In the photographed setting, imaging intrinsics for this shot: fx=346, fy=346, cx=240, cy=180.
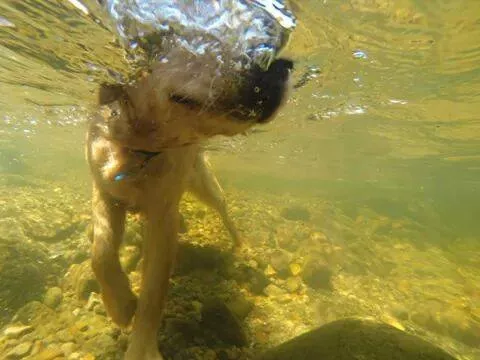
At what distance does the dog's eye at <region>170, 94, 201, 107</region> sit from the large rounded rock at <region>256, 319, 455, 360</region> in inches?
102

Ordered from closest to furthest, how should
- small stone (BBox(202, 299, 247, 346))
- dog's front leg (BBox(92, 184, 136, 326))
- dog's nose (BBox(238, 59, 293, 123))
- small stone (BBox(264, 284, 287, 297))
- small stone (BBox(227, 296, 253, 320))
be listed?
dog's nose (BBox(238, 59, 293, 123)), dog's front leg (BBox(92, 184, 136, 326)), small stone (BBox(202, 299, 247, 346)), small stone (BBox(227, 296, 253, 320)), small stone (BBox(264, 284, 287, 297))

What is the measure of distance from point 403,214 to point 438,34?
931 inches

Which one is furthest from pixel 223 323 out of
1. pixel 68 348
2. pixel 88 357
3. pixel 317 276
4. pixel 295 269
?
pixel 317 276

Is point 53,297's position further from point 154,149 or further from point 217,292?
point 154,149

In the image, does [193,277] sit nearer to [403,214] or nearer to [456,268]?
[456,268]

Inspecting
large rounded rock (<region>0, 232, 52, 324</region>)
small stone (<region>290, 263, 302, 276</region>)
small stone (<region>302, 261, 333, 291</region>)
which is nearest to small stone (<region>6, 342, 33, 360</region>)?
large rounded rock (<region>0, 232, 52, 324</region>)

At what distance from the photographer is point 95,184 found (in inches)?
148

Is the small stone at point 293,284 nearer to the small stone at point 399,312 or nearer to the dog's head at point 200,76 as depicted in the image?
the small stone at point 399,312

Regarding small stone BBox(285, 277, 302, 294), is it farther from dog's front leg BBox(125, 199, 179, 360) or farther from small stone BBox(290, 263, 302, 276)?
dog's front leg BBox(125, 199, 179, 360)

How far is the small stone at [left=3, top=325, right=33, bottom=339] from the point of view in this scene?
4.42 meters

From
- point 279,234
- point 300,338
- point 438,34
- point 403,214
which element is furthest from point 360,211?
point 300,338

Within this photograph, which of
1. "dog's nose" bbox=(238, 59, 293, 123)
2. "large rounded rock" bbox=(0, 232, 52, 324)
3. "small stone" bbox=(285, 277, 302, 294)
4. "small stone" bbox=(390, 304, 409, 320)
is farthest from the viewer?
"small stone" bbox=(390, 304, 409, 320)

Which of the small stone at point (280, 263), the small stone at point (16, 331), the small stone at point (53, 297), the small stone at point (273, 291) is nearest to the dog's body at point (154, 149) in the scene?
the small stone at point (16, 331)

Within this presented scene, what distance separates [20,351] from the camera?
163 inches
